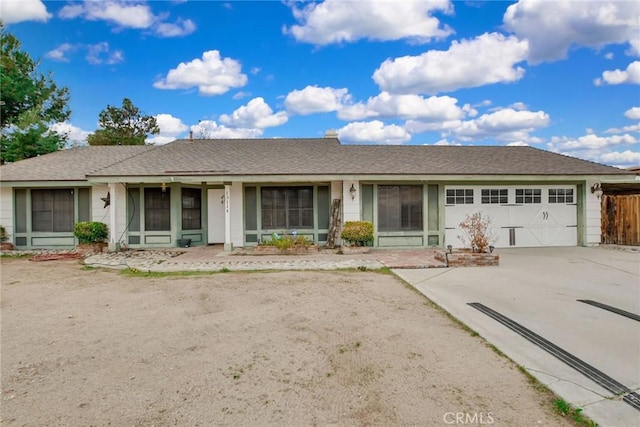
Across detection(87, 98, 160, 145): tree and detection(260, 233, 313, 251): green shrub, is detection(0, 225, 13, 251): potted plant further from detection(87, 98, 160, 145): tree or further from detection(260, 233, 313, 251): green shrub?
detection(87, 98, 160, 145): tree

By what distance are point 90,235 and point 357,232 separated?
8.59 metres

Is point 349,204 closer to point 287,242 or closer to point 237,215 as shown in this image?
point 287,242

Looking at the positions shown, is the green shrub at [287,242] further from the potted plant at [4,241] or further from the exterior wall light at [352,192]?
the potted plant at [4,241]

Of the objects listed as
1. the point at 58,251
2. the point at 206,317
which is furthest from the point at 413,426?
the point at 58,251

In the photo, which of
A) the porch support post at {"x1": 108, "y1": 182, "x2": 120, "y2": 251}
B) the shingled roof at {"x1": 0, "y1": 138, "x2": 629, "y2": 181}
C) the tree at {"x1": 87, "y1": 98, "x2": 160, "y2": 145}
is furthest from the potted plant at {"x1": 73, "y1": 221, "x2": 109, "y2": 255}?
the tree at {"x1": 87, "y1": 98, "x2": 160, "y2": 145}

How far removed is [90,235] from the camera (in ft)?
36.7

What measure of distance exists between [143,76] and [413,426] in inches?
839

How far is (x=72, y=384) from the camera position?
309 cm

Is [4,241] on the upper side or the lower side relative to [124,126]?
lower

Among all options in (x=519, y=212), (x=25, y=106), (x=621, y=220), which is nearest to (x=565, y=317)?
(x=519, y=212)

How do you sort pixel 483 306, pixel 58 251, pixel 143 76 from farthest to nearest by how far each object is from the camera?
pixel 143 76 < pixel 58 251 < pixel 483 306

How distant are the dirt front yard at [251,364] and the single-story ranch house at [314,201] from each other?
18.6ft

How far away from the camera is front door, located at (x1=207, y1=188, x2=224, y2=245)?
12.6m

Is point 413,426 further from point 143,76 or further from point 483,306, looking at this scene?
point 143,76
